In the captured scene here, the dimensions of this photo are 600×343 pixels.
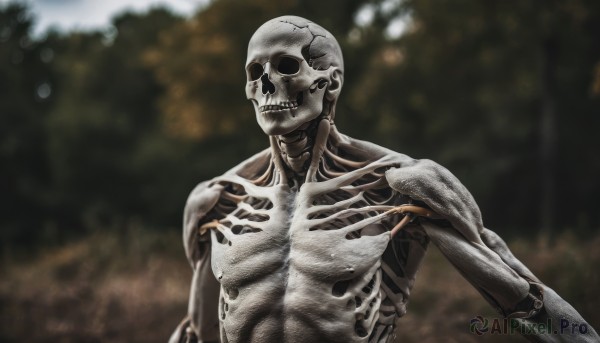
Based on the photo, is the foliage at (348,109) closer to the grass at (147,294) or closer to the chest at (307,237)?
the grass at (147,294)

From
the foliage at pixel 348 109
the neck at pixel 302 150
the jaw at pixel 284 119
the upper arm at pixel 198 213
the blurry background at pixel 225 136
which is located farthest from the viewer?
the foliage at pixel 348 109

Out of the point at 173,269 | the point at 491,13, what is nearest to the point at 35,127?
the point at 173,269

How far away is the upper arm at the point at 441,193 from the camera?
320 cm

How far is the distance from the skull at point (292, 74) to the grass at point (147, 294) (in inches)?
151

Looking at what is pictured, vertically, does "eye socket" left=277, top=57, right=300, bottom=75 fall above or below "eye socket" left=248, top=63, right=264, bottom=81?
below

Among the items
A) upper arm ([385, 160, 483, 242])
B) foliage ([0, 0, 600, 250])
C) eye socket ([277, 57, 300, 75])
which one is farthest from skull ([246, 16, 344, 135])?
foliage ([0, 0, 600, 250])

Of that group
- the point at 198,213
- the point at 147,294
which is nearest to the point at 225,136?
the point at 147,294

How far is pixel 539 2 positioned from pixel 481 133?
13.3ft

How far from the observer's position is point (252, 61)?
11.5 ft

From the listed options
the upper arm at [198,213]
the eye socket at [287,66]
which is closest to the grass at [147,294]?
the upper arm at [198,213]

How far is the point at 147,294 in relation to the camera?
11.0 m

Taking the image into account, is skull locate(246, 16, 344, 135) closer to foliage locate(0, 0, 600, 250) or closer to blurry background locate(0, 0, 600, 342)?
blurry background locate(0, 0, 600, 342)

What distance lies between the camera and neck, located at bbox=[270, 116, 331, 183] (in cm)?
348

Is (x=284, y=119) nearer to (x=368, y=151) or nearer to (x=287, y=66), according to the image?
(x=287, y=66)
